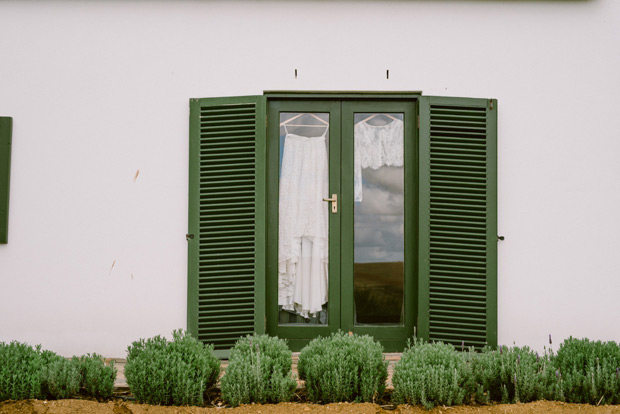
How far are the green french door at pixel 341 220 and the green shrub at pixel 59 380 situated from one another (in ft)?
6.23

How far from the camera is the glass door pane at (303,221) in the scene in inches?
209

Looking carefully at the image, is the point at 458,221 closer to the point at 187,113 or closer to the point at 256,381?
the point at 256,381

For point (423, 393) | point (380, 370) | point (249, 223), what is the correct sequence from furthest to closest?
point (249, 223) < point (380, 370) < point (423, 393)

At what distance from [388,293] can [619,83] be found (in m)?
2.76

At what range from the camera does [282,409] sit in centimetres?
354

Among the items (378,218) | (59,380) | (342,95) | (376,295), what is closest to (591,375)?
(376,295)

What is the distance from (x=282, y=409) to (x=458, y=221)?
7.98ft

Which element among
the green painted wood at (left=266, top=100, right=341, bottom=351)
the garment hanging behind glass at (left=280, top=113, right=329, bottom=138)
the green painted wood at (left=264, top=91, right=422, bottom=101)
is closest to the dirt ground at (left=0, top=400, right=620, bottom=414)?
the green painted wood at (left=266, top=100, right=341, bottom=351)

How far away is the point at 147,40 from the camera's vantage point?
5.30m

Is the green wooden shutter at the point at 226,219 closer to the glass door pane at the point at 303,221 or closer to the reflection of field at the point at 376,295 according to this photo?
the glass door pane at the point at 303,221

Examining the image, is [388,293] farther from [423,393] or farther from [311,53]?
[311,53]

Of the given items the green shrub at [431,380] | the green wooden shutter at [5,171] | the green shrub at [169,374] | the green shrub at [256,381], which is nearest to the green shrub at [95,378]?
the green shrub at [169,374]

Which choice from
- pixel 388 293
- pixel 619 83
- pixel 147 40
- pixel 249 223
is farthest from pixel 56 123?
pixel 619 83

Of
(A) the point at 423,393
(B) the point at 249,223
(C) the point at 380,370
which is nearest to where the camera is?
(A) the point at 423,393
